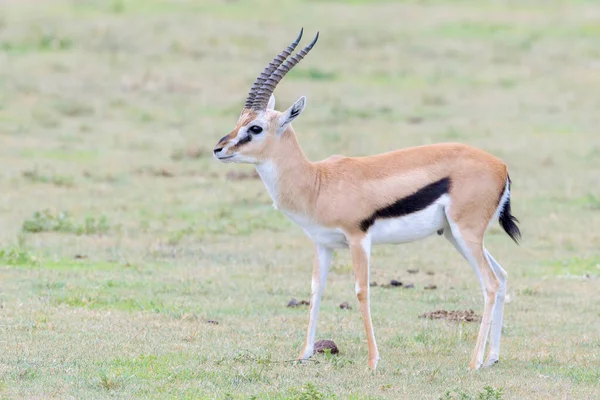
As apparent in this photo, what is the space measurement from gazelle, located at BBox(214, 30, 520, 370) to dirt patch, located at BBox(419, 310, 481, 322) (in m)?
1.20

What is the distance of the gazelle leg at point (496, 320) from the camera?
715 centimetres

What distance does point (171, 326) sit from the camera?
781 cm

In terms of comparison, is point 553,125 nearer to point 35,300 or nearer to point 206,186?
point 206,186

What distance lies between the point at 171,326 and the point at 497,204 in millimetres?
2492

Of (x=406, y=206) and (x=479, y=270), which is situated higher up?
(x=406, y=206)

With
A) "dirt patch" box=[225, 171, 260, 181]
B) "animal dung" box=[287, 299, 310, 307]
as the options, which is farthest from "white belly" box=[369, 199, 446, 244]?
"dirt patch" box=[225, 171, 260, 181]

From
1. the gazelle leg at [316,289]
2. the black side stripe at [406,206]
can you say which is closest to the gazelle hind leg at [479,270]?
the black side stripe at [406,206]

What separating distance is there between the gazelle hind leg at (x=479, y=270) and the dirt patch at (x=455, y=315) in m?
1.24

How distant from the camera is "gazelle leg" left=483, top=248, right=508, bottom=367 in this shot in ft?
23.5

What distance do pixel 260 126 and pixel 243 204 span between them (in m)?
5.96

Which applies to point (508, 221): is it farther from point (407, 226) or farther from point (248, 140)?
point (248, 140)

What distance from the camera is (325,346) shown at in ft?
23.7

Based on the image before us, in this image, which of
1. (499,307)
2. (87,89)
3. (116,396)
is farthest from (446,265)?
(87,89)

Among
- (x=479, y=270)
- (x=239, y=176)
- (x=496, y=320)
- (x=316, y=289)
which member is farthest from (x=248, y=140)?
(x=239, y=176)
